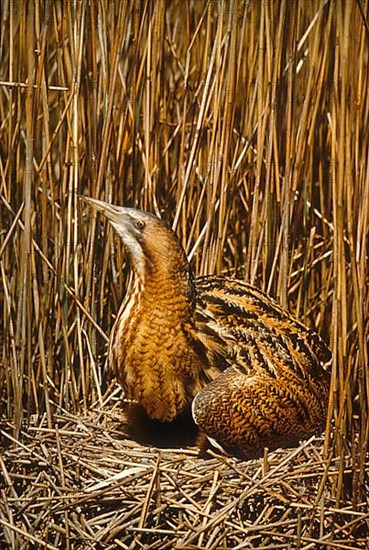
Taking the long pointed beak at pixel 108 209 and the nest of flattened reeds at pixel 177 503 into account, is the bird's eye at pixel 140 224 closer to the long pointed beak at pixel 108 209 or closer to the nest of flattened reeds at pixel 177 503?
the long pointed beak at pixel 108 209

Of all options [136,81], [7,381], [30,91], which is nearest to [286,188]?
[136,81]

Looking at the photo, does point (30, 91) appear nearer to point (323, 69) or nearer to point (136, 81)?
point (136, 81)

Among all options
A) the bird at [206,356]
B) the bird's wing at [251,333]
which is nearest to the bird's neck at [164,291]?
the bird at [206,356]

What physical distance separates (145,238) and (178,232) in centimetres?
63

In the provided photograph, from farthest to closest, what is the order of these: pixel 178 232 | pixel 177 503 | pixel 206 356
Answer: pixel 178 232
pixel 206 356
pixel 177 503

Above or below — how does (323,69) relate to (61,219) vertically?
above

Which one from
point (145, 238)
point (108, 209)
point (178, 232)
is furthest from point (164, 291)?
point (178, 232)

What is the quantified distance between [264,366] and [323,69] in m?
1.08

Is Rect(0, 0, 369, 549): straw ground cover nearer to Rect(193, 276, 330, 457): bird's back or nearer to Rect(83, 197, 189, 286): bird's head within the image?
Rect(193, 276, 330, 457): bird's back

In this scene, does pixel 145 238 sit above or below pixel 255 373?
above

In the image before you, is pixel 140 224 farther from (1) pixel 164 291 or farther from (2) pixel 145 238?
(1) pixel 164 291

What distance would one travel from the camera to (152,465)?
3066 mm

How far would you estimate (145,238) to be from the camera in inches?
124

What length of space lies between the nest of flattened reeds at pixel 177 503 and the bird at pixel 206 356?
146mm
